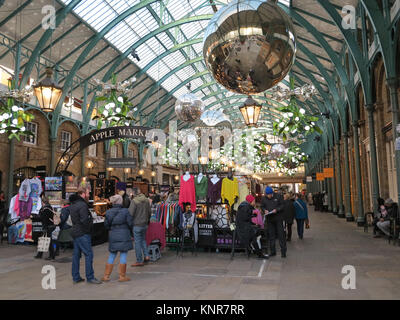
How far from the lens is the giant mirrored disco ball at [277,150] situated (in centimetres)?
1520

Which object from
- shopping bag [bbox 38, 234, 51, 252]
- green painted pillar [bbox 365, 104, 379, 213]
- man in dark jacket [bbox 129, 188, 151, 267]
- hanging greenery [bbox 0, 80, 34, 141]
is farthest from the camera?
green painted pillar [bbox 365, 104, 379, 213]

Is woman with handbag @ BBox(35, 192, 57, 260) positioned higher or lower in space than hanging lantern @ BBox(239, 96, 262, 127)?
lower

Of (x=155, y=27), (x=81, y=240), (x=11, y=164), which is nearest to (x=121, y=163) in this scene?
(x=81, y=240)

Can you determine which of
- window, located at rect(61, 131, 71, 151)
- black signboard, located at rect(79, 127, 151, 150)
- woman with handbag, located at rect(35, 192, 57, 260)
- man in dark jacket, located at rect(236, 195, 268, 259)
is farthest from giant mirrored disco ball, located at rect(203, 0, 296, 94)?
window, located at rect(61, 131, 71, 151)

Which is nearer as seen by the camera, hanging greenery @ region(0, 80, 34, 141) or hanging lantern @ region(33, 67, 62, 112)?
hanging lantern @ region(33, 67, 62, 112)

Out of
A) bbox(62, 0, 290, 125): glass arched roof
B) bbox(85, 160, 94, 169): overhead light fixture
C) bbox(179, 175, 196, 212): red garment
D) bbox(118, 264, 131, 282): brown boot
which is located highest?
bbox(62, 0, 290, 125): glass arched roof

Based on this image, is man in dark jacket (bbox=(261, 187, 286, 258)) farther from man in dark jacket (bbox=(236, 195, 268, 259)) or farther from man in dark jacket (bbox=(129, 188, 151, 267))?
man in dark jacket (bbox=(129, 188, 151, 267))

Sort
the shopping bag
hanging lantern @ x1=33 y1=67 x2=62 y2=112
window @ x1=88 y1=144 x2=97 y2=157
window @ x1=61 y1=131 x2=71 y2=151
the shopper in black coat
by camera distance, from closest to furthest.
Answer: the shopping bag < hanging lantern @ x1=33 y1=67 x2=62 y2=112 < the shopper in black coat < window @ x1=61 y1=131 x2=71 y2=151 < window @ x1=88 y1=144 x2=97 y2=157

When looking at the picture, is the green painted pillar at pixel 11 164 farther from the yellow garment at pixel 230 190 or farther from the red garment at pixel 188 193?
the yellow garment at pixel 230 190

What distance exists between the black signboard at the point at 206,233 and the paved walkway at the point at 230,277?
0.41 metres

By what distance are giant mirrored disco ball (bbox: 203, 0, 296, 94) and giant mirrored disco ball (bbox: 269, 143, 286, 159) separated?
12649 mm

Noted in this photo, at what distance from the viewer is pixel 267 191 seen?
7961mm

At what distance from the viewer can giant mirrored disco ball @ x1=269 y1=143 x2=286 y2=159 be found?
1520 cm

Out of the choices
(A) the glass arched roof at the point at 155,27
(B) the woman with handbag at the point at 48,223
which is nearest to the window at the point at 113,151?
(A) the glass arched roof at the point at 155,27
